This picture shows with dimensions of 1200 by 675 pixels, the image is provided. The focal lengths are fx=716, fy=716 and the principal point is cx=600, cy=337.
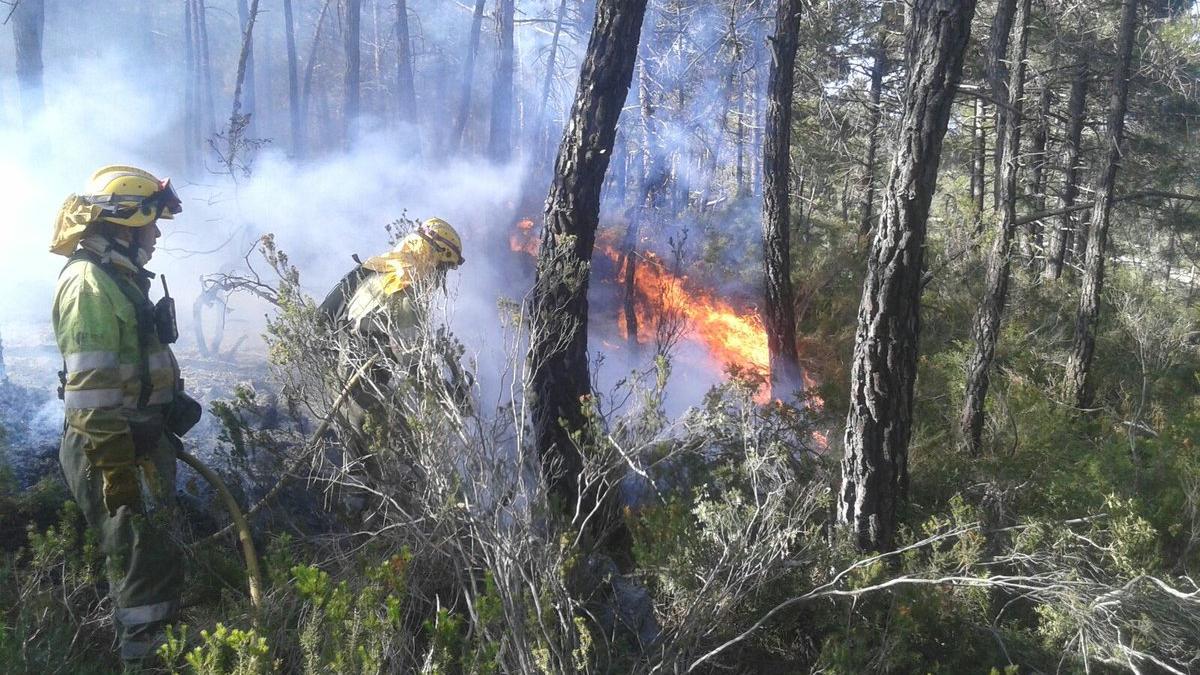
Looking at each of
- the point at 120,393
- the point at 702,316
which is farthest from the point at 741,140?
the point at 120,393

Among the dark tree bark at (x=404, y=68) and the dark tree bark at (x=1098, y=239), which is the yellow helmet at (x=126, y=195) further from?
the dark tree bark at (x=404, y=68)

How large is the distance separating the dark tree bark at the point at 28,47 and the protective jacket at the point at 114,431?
818 centimetres

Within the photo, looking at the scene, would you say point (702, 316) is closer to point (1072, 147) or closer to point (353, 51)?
point (1072, 147)

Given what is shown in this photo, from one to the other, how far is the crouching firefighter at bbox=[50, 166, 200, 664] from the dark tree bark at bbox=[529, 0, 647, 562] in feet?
6.98

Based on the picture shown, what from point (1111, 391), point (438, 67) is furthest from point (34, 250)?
point (438, 67)

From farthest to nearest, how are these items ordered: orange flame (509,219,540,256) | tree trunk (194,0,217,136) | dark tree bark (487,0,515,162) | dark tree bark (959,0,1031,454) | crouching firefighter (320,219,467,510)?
tree trunk (194,0,217,136), dark tree bark (487,0,515,162), orange flame (509,219,540,256), dark tree bark (959,0,1031,454), crouching firefighter (320,219,467,510)

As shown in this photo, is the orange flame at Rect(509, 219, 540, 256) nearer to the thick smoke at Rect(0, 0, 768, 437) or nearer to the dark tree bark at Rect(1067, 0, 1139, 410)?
the thick smoke at Rect(0, 0, 768, 437)

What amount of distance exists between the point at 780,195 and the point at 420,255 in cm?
507

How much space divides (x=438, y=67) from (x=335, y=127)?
598 centimetres

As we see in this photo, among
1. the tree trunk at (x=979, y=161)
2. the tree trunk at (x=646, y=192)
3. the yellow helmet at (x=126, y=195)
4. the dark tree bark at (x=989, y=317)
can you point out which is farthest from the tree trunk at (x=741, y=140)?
the yellow helmet at (x=126, y=195)

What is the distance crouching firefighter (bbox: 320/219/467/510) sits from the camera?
10.9 feet

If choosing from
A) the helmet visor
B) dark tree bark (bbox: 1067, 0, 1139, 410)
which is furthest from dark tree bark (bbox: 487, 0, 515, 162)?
the helmet visor

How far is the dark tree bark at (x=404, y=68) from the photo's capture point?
71.5 feet

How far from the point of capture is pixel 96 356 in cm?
314
